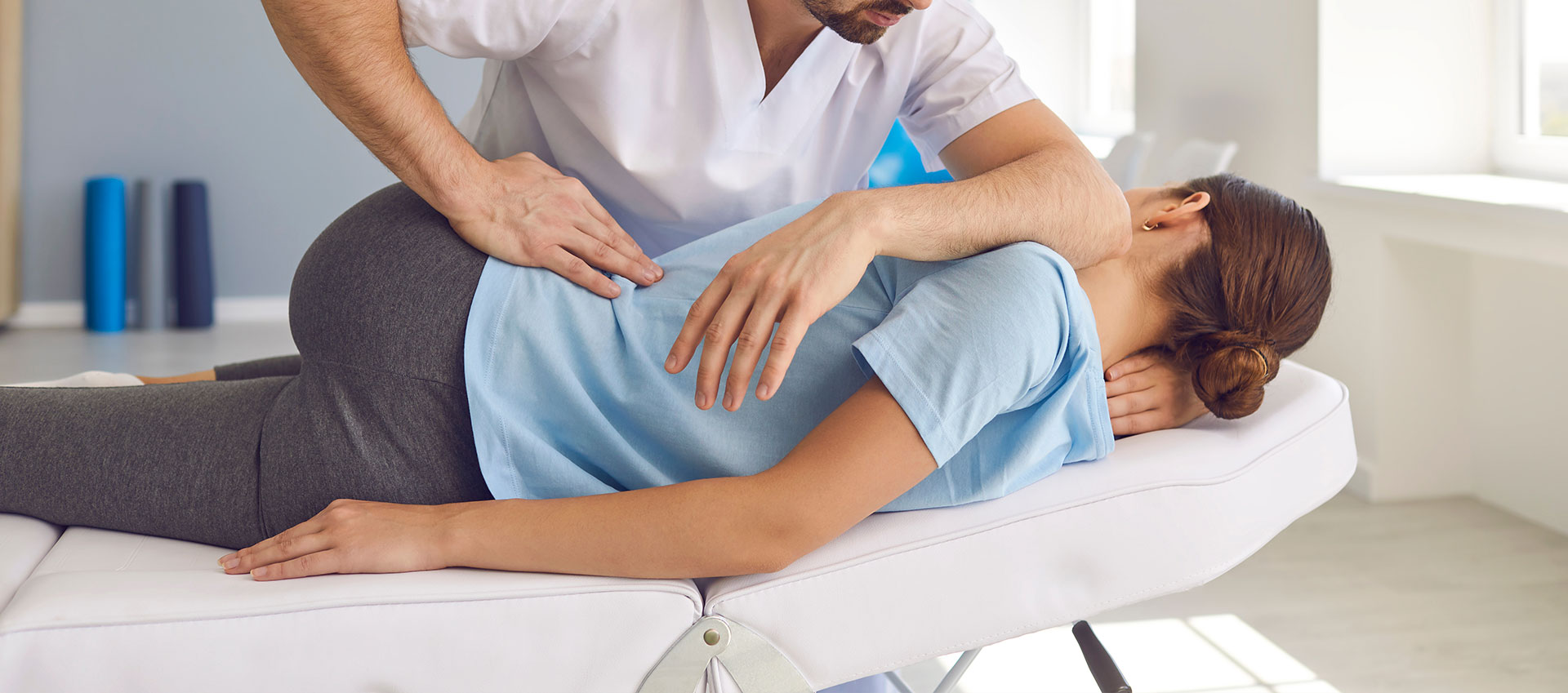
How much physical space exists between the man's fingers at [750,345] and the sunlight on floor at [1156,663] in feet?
3.63

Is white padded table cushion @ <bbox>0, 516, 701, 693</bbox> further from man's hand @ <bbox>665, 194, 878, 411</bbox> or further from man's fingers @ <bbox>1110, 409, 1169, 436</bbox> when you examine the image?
man's fingers @ <bbox>1110, 409, 1169, 436</bbox>

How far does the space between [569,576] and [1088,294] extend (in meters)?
0.63

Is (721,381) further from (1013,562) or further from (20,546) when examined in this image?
(20,546)

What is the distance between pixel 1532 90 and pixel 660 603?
2.96 m

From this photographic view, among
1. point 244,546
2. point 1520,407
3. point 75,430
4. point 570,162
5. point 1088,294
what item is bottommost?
point 1520,407

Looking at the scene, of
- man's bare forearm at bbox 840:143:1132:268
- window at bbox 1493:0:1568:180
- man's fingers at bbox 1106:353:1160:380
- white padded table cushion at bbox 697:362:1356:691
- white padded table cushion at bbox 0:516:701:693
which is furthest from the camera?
window at bbox 1493:0:1568:180

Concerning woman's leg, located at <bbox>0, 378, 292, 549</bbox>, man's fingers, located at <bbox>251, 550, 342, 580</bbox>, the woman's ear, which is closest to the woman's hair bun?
the woman's ear

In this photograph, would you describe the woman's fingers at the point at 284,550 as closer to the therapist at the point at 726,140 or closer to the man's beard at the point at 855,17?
the therapist at the point at 726,140

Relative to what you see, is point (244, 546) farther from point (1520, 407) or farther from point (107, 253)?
point (107, 253)

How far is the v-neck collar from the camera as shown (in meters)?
1.38

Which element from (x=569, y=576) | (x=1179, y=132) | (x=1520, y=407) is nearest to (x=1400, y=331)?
(x=1520, y=407)

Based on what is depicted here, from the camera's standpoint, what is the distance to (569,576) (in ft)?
3.15

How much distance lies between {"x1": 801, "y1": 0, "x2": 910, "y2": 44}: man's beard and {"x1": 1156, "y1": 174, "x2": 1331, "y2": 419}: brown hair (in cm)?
46

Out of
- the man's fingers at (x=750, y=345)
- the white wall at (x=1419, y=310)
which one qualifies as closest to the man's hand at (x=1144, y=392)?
the man's fingers at (x=750, y=345)
